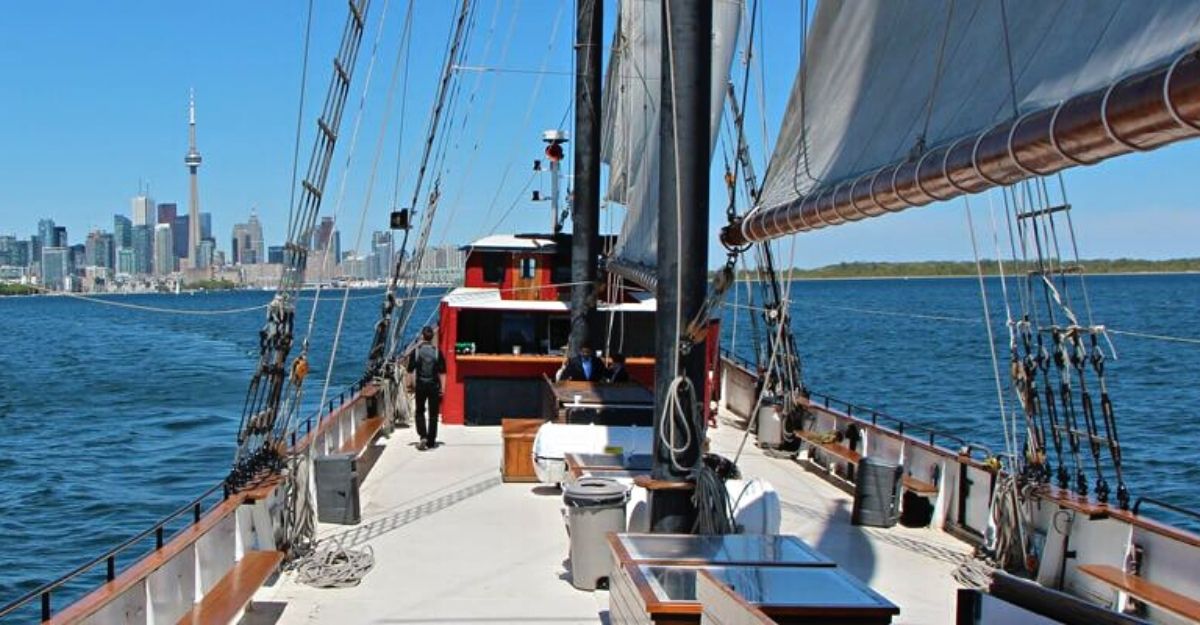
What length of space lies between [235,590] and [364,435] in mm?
6575

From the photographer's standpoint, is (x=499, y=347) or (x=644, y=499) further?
(x=499, y=347)

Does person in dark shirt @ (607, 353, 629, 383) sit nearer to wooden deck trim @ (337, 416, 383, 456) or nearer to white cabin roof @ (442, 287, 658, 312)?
white cabin roof @ (442, 287, 658, 312)

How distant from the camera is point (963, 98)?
505 cm

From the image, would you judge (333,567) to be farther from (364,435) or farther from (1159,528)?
(1159,528)

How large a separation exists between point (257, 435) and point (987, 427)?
2378 centimetres

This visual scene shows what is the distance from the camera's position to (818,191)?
6.20m

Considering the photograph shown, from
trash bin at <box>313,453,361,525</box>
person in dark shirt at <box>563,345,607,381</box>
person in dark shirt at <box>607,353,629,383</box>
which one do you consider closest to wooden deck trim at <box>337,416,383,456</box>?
trash bin at <box>313,453,361,525</box>

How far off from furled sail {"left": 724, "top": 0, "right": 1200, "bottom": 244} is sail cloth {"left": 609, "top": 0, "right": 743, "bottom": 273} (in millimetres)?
3303

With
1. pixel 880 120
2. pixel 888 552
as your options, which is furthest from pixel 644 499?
pixel 880 120

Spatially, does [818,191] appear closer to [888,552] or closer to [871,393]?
[888,552]

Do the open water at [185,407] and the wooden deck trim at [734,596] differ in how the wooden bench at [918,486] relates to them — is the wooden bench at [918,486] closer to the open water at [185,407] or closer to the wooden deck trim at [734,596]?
the open water at [185,407]

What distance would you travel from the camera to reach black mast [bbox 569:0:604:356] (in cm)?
1527

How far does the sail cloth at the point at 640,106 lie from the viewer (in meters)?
10.5

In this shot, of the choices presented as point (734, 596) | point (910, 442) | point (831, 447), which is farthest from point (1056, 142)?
point (831, 447)
